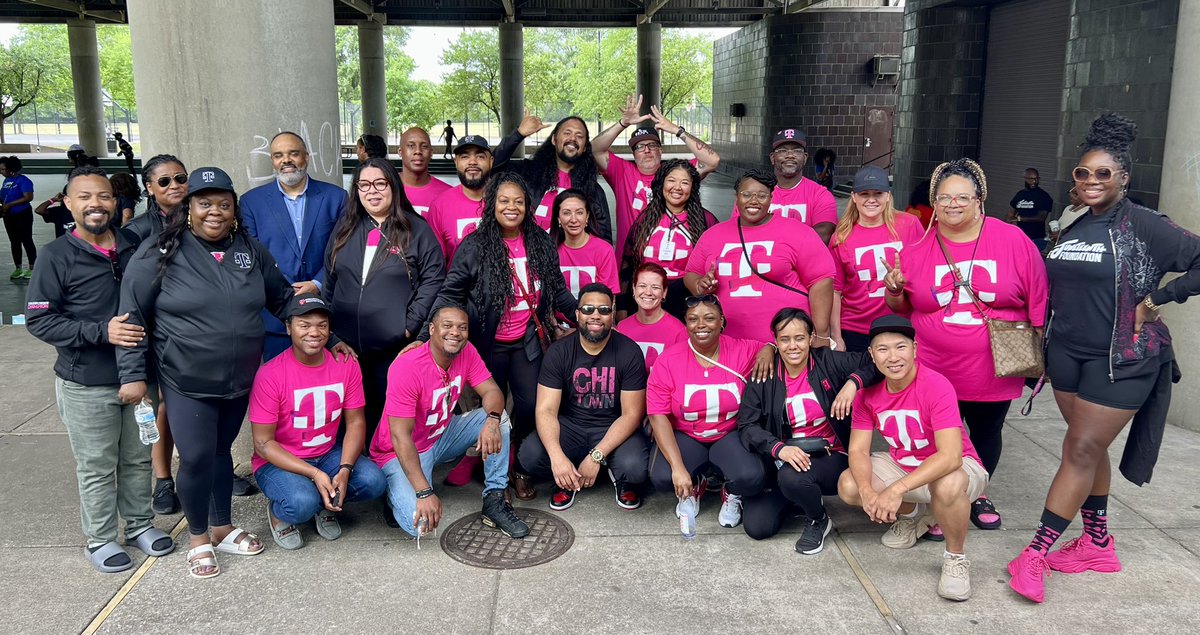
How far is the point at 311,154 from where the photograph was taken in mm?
5883

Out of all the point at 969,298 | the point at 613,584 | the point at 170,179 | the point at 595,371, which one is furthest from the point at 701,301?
the point at 170,179

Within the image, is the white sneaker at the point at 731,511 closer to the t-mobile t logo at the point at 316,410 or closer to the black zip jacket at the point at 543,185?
the black zip jacket at the point at 543,185

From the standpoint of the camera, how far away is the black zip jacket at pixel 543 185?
5652 mm

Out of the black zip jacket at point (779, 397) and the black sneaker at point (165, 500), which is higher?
the black zip jacket at point (779, 397)

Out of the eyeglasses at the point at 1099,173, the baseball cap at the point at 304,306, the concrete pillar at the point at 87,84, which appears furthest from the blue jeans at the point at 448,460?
the concrete pillar at the point at 87,84

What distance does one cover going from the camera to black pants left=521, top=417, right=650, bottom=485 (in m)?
4.85

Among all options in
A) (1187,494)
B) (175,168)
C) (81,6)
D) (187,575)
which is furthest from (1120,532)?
(81,6)

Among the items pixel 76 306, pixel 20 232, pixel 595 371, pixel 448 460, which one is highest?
pixel 76 306

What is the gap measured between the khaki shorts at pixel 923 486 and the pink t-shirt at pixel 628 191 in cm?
237

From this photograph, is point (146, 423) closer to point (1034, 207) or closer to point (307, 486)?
point (307, 486)

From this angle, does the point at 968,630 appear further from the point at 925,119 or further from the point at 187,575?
the point at 925,119

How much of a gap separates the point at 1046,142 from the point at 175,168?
9766 mm

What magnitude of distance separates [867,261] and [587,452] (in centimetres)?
197

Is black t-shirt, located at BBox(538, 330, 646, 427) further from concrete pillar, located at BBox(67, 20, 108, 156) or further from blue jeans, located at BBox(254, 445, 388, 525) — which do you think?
concrete pillar, located at BBox(67, 20, 108, 156)
